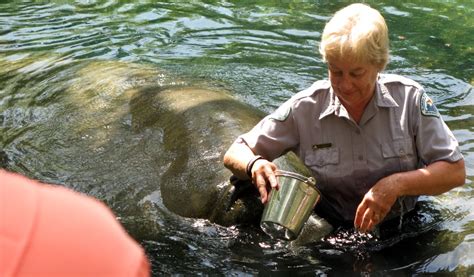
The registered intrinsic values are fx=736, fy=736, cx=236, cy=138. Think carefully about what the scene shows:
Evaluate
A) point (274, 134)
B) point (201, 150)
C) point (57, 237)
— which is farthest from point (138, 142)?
point (57, 237)

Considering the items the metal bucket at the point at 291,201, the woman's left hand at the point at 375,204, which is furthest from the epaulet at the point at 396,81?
the metal bucket at the point at 291,201

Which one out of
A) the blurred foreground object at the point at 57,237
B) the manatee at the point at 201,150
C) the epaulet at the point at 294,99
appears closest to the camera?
the blurred foreground object at the point at 57,237

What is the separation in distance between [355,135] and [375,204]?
53cm

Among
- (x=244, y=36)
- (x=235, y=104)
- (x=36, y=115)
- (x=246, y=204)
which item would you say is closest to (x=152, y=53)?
(x=244, y=36)

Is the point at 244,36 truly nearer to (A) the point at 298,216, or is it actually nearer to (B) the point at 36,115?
(B) the point at 36,115

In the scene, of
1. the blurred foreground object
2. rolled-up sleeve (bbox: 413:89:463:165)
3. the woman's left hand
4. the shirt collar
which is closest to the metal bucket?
the woman's left hand

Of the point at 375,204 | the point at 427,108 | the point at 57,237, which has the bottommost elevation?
the point at 375,204

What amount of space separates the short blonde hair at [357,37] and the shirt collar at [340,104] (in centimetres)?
32

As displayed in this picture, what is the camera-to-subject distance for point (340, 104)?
413cm

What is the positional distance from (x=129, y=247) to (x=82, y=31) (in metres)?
8.81

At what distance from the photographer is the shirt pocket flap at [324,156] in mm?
4207

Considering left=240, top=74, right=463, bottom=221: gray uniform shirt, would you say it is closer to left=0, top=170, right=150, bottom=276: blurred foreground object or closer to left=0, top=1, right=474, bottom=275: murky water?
left=0, top=1, right=474, bottom=275: murky water

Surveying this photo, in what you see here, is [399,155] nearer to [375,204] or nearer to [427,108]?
[427,108]

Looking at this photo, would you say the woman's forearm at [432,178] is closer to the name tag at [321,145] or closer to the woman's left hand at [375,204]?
the woman's left hand at [375,204]
